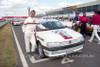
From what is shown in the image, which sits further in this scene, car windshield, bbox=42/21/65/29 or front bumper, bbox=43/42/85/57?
car windshield, bbox=42/21/65/29

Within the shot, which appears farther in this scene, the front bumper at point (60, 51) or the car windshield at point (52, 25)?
the car windshield at point (52, 25)

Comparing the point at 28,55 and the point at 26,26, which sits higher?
the point at 26,26

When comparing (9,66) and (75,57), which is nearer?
(9,66)

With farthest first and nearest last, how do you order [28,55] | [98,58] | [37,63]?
[28,55]
[98,58]
[37,63]

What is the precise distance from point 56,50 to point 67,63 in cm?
63

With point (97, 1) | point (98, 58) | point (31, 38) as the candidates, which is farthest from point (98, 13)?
point (97, 1)

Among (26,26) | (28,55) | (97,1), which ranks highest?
(97,1)

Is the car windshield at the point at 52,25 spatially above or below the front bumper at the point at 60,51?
above

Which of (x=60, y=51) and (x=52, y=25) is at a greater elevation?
(x=52, y=25)

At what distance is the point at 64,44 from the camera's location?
3643 millimetres

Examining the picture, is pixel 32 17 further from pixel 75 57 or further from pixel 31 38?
pixel 75 57

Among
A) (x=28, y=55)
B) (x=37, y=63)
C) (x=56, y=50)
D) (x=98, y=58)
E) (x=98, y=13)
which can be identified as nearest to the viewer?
(x=56, y=50)

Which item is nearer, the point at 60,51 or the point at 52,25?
the point at 60,51

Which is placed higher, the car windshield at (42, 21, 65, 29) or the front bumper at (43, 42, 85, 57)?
the car windshield at (42, 21, 65, 29)
